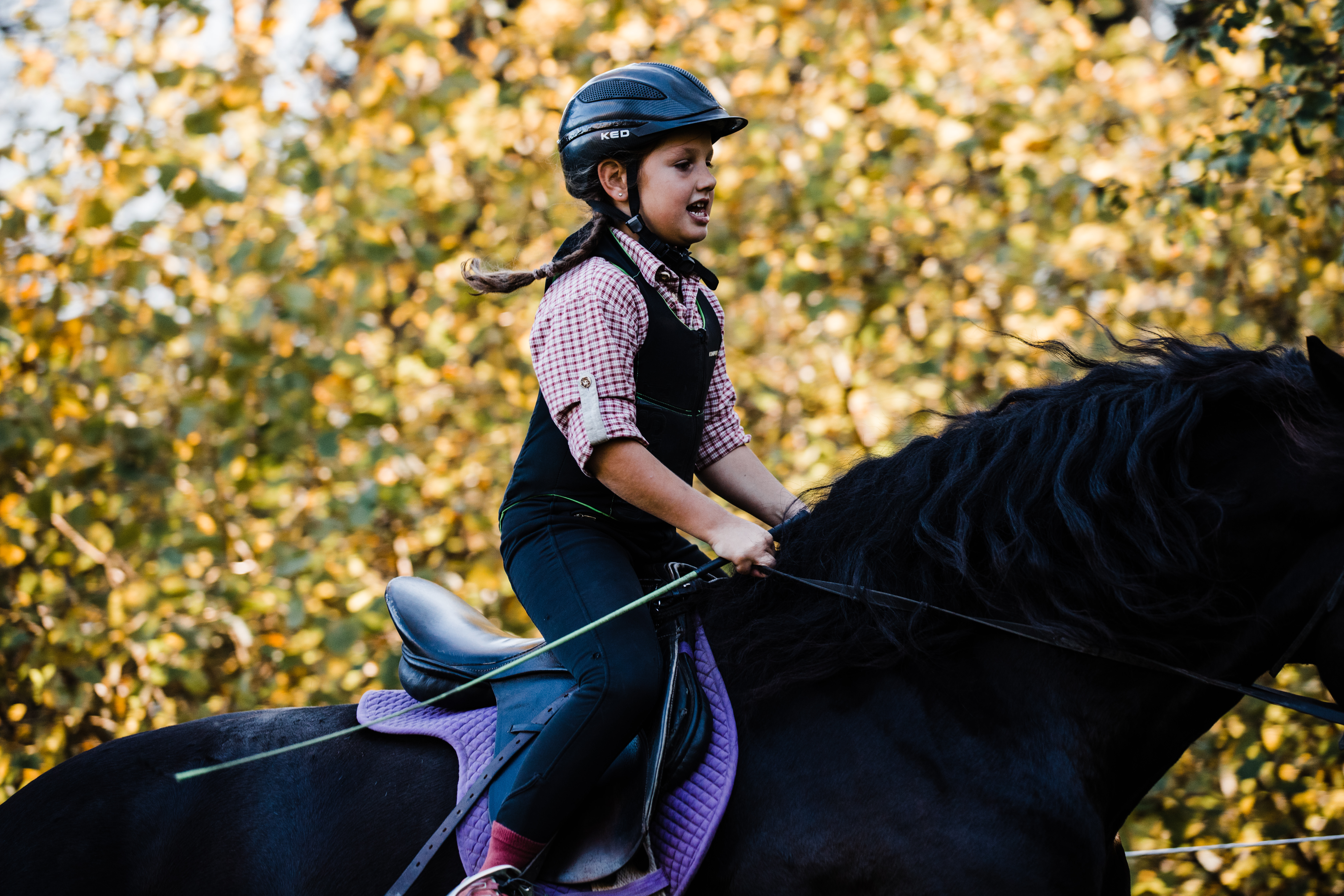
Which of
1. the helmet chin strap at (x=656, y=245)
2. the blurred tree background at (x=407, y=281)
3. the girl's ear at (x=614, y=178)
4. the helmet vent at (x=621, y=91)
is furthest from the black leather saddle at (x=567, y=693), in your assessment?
the blurred tree background at (x=407, y=281)

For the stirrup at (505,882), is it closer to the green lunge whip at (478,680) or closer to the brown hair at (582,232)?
the green lunge whip at (478,680)

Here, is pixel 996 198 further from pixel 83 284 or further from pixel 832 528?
pixel 83 284

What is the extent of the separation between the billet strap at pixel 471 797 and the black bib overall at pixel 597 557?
6 centimetres

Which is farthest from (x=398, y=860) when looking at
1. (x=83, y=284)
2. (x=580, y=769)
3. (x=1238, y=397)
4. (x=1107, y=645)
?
(x=83, y=284)

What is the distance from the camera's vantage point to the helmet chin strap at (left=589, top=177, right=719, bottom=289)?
7.25 ft

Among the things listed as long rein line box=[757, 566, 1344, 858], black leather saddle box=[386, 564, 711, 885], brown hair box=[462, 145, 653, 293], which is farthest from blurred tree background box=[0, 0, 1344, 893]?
long rein line box=[757, 566, 1344, 858]

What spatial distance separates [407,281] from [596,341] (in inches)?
159

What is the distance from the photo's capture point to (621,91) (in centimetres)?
221

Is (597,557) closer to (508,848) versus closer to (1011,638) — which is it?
(508,848)

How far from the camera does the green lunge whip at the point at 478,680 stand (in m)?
1.93

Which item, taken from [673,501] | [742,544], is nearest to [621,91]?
[673,501]

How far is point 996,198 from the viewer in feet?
18.0

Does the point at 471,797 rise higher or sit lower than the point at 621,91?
lower

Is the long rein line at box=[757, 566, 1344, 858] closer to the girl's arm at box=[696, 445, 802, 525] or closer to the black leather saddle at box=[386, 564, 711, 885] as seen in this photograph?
the black leather saddle at box=[386, 564, 711, 885]
